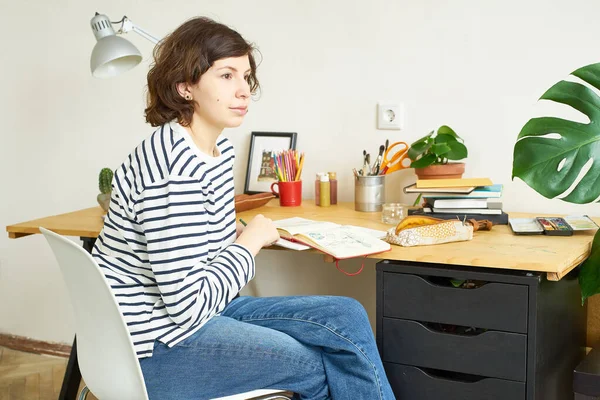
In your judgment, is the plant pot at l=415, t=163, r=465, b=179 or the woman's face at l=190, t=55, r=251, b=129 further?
the plant pot at l=415, t=163, r=465, b=179

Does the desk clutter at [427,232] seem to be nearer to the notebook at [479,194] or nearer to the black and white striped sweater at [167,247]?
the notebook at [479,194]

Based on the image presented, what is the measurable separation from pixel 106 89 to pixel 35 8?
17.0 inches

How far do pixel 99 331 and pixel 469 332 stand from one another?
80 centimetres

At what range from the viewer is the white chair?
1.18 metres

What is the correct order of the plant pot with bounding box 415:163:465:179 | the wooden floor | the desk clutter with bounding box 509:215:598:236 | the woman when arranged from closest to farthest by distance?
1. the woman
2. the desk clutter with bounding box 509:215:598:236
3. the plant pot with bounding box 415:163:465:179
4. the wooden floor

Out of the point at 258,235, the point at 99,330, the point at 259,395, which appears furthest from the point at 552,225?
the point at 99,330

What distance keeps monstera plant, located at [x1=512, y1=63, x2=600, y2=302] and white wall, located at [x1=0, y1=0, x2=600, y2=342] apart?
442 millimetres

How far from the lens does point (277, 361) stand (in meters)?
1.35

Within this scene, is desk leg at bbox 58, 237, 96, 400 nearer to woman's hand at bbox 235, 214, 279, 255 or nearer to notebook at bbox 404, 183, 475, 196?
woman's hand at bbox 235, 214, 279, 255

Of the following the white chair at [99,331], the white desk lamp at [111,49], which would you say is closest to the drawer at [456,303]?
the white chair at [99,331]

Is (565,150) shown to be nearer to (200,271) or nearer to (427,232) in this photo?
(427,232)

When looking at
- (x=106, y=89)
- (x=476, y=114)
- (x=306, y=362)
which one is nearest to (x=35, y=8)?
(x=106, y=89)

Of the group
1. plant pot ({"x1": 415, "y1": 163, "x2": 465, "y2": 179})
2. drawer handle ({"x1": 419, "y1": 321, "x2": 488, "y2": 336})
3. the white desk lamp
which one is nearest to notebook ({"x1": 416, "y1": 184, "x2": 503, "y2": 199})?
plant pot ({"x1": 415, "y1": 163, "x2": 465, "y2": 179})

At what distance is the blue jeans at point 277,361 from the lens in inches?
52.9
